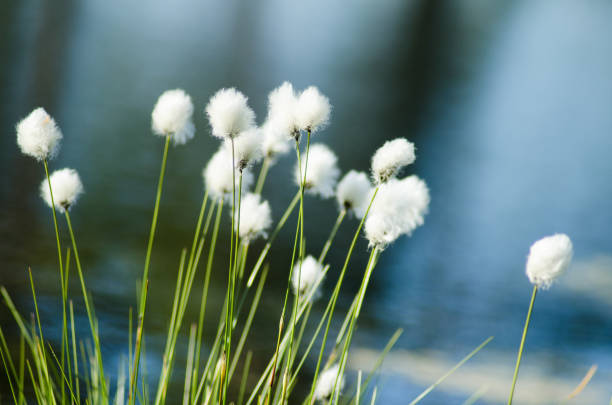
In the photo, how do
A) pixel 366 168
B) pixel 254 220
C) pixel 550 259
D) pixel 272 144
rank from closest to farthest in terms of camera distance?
pixel 550 259, pixel 254 220, pixel 272 144, pixel 366 168

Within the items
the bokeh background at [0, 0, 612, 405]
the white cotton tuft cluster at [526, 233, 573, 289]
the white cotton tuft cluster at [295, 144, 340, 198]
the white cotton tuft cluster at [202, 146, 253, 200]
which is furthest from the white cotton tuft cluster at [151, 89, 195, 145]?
the bokeh background at [0, 0, 612, 405]

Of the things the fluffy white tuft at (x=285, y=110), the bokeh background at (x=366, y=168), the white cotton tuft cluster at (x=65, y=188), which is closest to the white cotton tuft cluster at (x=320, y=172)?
the fluffy white tuft at (x=285, y=110)

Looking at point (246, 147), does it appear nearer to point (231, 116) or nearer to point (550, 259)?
point (231, 116)

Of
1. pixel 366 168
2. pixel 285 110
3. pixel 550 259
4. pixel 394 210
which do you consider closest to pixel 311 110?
pixel 285 110

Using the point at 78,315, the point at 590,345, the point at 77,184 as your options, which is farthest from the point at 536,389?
the point at 77,184

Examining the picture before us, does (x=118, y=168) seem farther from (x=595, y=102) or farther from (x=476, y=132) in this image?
(x=595, y=102)

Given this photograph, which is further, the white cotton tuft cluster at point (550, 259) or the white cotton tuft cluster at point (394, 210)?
the white cotton tuft cluster at point (394, 210)

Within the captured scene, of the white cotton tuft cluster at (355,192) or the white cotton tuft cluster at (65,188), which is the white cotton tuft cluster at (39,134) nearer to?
the white cotton tuft cluster at (65,188)
